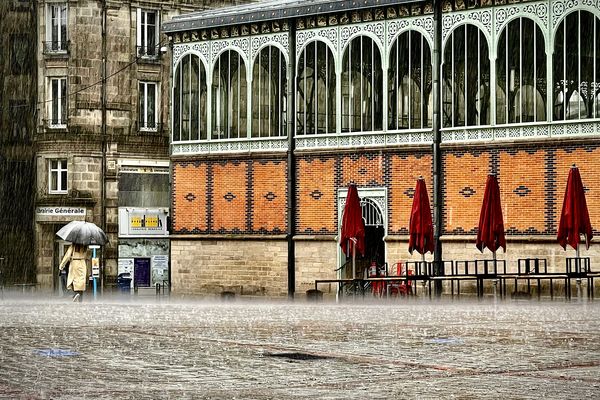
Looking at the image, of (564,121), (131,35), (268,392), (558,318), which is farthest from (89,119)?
(268,392)

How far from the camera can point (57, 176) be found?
56.9 meters

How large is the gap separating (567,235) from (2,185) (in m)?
31.4

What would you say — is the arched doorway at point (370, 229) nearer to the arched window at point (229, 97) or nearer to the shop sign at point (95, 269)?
the arched window at point (229, 97)

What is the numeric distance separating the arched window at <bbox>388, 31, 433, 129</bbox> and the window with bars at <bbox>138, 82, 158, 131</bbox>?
20.2 metres

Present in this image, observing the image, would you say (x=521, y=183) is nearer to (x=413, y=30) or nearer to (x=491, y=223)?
(x=491, y=223)

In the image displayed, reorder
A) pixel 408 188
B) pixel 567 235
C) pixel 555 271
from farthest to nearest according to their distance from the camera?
pixel 408 188
pixel 555 271
pixel 567 235

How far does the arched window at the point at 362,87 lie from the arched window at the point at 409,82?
0.48 m

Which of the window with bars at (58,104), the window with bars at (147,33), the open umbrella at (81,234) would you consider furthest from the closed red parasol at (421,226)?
the window with bars at (147,33)

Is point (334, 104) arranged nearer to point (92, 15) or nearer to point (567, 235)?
point (567, 235)

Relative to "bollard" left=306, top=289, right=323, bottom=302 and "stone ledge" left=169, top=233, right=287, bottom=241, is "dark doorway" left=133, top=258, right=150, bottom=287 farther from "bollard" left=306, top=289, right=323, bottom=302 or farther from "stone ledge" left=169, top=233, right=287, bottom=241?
"bollard" left=306, top=289, right=323, bottom=302

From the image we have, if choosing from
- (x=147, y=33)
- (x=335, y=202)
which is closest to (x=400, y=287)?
(x=335, y=202)

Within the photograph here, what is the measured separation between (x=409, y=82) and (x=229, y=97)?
6639mm

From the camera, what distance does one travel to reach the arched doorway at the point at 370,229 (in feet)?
132

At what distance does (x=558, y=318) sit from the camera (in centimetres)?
2381
